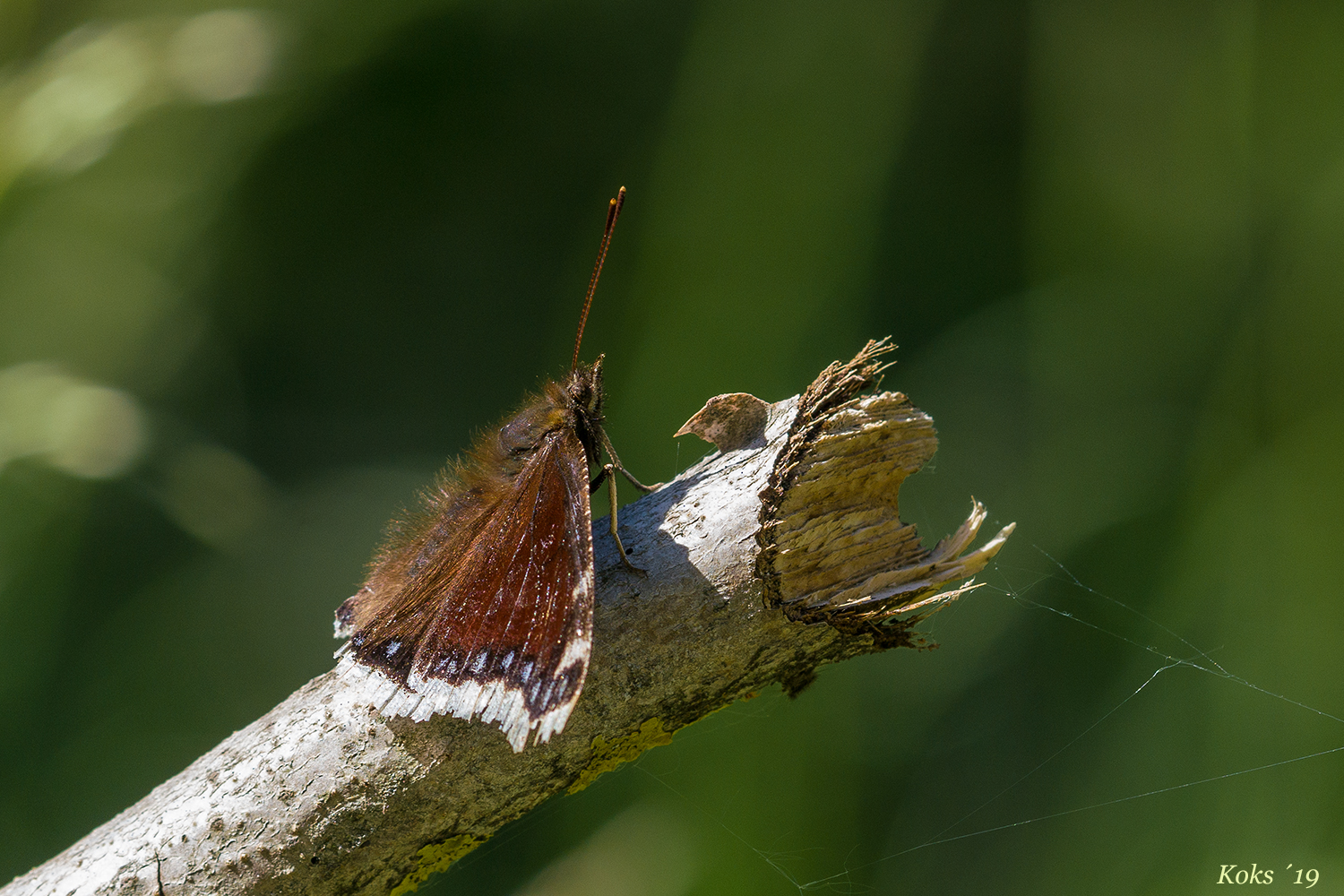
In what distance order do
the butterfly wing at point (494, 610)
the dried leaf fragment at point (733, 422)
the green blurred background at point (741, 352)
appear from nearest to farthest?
the butterfly wing at point (494, 610), the dried leaf fragment at point (733, 422), the green blurred background at point (741, 352)

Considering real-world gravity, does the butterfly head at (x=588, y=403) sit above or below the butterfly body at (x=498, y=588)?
above

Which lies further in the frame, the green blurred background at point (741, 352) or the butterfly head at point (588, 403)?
the green blurred background at point (741, 352)

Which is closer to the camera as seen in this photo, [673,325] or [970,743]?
[970,743]

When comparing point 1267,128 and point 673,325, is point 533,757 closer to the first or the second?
point 673,325

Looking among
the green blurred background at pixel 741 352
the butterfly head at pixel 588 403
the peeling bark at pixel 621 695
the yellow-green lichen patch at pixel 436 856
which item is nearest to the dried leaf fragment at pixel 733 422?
the peeling bark at pixel 621 695

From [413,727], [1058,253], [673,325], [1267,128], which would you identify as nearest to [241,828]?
[413,727]

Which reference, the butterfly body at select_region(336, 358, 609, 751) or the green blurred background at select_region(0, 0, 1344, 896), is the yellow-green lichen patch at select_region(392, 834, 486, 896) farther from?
the green blurred background at select_region(0, 0, 1344, 896)

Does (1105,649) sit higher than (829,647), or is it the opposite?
(829,647)

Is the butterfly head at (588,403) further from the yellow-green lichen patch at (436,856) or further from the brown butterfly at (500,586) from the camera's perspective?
the yellow-green lichen patch at (436,856)
